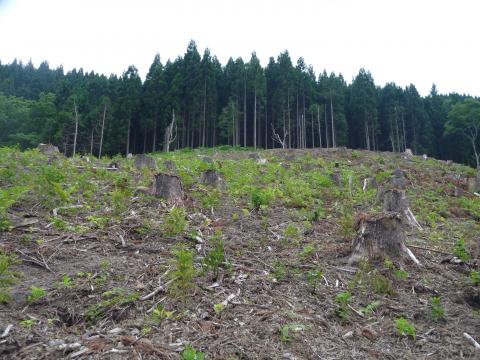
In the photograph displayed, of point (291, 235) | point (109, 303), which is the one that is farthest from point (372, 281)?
point (109, 303)

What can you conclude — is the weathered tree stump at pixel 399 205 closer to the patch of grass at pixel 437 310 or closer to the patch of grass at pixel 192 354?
the patch of grass at pixel 437 310

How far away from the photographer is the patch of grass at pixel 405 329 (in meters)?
4.02

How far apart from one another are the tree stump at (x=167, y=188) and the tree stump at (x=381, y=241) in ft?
13.7

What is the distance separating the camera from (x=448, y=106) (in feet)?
184

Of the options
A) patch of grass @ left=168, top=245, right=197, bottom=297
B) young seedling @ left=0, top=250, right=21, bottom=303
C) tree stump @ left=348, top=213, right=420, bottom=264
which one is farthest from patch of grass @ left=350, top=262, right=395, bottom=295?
young seedling @ left=0, top=250, right=21, bottom=303

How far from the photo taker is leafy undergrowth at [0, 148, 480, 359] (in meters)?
3.62

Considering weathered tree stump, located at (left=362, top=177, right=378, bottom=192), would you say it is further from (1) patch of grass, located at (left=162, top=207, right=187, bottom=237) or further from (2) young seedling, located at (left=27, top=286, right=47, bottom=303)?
(2) young seedling, located at (left=27, top=286, right=47, bottom=303)

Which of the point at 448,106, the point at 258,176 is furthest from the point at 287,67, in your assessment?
the point at 258,176

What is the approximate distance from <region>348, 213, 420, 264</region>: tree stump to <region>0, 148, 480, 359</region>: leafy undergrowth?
9.9 inches

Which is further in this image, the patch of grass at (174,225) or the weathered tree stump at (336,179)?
the weathered tree stump at (336,179)

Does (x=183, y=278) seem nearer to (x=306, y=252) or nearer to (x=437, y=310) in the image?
(x=306, y=252)

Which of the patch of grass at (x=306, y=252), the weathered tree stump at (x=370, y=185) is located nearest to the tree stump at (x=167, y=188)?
the patch of grass at (x=306, y=252)

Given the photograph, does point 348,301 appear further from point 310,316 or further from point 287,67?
point 287,67

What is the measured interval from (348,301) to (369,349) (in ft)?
3.35
